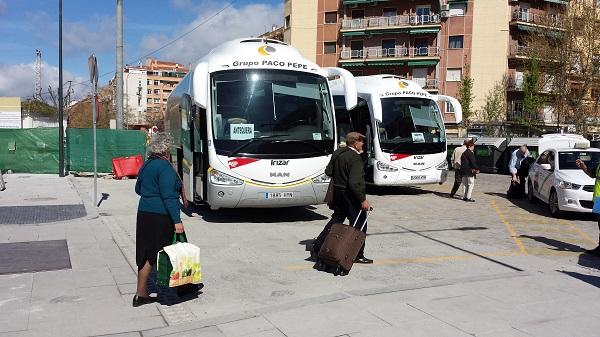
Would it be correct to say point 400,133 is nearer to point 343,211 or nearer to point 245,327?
point 343,211

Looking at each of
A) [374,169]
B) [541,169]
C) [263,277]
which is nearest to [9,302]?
[263,277]

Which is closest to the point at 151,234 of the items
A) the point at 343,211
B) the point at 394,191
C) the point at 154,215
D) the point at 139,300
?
the point at 154,215

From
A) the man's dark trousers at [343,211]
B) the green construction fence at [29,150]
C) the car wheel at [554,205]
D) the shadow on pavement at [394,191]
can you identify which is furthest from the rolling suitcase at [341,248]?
the green construction fence at [29,150]

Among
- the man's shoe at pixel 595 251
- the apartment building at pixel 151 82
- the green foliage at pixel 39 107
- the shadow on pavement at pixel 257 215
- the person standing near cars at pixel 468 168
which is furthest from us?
the apartment building at pixel 151 82

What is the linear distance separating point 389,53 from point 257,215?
44018mm

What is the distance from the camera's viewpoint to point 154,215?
536cm

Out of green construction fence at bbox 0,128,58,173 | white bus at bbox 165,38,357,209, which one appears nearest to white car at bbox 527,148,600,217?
white bus at bbox 165,38,357,209

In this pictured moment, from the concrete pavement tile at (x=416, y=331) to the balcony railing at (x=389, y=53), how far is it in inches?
1947

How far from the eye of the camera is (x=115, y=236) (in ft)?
29.5

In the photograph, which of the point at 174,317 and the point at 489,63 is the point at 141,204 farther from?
the point at 489,63

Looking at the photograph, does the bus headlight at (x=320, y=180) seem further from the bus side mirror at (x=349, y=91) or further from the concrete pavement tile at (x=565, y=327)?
the concrete pavement tile at (x=565, y=327)

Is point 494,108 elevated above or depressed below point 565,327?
above

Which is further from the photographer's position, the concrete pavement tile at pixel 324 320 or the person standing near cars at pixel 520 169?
the person standing near cars at pixel 520 169

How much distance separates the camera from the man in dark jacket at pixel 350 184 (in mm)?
6969
